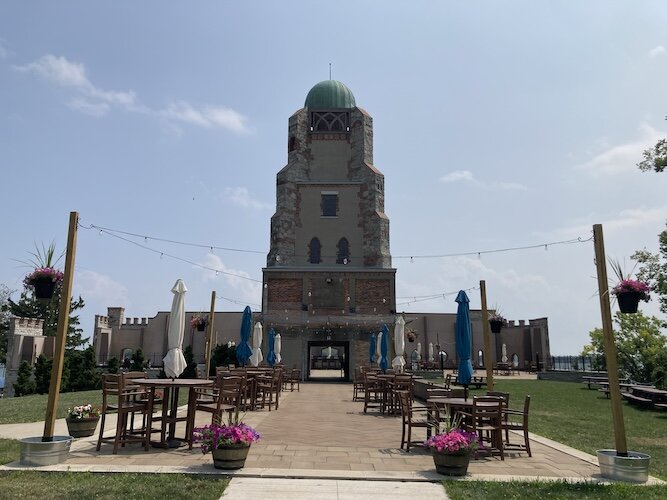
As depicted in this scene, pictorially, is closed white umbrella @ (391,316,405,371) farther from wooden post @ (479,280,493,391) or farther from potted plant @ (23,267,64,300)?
potted plant @ (23,267,64,300)

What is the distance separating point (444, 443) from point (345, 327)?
25365 mm

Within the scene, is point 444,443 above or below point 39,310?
below

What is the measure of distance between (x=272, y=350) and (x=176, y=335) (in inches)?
848

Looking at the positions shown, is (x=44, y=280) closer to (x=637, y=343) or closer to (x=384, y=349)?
(x=384, y=349)

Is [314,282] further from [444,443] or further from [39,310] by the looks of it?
[39,310]

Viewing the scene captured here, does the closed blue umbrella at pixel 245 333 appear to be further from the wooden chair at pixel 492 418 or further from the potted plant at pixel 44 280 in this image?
the wooden chair at pixel 492 418

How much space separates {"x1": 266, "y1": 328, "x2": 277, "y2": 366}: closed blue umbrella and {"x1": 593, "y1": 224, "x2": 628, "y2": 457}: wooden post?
22586mm

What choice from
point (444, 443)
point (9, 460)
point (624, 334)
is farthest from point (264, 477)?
point (624, 334)

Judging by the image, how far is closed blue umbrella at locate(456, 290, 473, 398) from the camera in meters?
11.3

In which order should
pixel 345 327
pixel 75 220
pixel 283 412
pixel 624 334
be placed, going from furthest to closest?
1. pixel 624 334
2. pixel 345 327
3. pixel 283 412
4. pixel 75 220

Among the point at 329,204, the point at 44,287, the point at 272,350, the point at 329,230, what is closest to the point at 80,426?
the point at 44,287

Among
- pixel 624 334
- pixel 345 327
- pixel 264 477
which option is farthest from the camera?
pixel 624 334

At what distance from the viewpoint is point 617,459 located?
659 centimetres

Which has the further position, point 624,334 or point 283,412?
point 624,334
